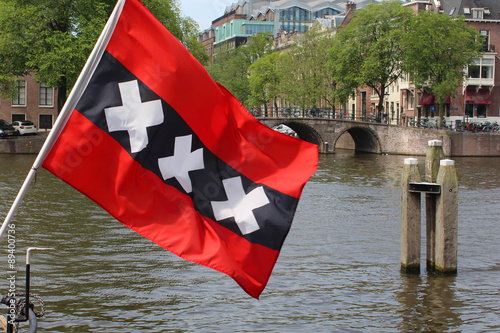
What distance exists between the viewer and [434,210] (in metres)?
12.6

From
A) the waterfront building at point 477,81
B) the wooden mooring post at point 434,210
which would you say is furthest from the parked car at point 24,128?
the wooden mooring post at point 434,210

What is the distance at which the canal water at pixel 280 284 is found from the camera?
35.6 ft

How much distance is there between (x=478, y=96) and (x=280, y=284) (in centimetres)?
5546

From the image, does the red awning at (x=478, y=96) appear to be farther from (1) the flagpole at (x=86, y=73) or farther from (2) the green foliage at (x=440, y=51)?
(1) the flagpole at (x=86, y=73)

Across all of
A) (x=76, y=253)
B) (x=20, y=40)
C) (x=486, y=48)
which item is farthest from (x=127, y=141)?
(x=486, y=48)

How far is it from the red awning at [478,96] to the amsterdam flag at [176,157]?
6022 centimetres

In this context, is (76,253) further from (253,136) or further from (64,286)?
(253,136)

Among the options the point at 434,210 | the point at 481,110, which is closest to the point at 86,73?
the point at 434,210

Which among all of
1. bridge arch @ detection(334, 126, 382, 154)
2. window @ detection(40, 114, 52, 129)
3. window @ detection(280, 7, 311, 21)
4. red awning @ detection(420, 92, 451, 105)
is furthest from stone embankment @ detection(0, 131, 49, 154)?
window @ detection(280, 7, 311, 21)

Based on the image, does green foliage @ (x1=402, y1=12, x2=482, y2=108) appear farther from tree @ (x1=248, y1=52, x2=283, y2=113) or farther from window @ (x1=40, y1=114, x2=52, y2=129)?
window @ (x1=40, y1=114, x2=52, y2=129)

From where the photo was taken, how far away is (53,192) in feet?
88.1

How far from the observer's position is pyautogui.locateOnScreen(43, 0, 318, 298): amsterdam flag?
5.91 meters

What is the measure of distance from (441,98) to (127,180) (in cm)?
5384

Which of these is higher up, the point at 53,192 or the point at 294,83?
the point at 294,83
